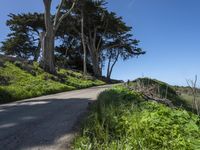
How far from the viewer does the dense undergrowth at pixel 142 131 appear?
5.29 meters

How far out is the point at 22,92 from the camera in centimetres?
1923

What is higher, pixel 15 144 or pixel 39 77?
pixel 39 77

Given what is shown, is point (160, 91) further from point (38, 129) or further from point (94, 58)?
point (94, 58)

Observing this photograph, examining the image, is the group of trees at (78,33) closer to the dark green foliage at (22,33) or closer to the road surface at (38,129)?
the dark green foliage at (22,33)

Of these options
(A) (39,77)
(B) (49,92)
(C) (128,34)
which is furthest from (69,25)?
(B) (49,92)

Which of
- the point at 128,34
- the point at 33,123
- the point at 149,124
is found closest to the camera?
the point at 149,124

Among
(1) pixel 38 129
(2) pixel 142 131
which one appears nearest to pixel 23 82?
(1) pixel 38 129

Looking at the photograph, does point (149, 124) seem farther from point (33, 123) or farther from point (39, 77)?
point (39, 77)

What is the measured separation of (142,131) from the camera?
6020 mm

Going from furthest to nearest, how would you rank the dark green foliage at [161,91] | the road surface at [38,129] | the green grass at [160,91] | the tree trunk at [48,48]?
the tree trunk at [48,48] → the dark green foliage at [161,91] → the green grass at [160,91] → the road surface at [38,129]

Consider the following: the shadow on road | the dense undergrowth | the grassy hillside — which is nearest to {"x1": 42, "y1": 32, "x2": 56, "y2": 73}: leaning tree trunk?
the grassy hillside

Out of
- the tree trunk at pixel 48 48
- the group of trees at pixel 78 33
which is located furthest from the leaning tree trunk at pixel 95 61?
the tree trunk at pixel 48 48

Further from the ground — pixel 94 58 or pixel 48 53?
pixel 94 58

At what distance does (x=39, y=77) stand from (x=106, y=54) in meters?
26.8
